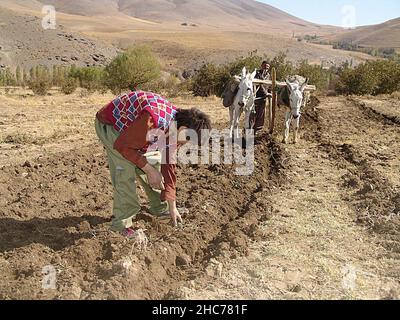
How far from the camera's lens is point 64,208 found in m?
5.65

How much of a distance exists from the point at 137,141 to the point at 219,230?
1.76 m

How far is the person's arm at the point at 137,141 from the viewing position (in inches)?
154

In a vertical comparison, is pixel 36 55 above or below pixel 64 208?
above

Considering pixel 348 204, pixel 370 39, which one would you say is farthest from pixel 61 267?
pixel 370 39

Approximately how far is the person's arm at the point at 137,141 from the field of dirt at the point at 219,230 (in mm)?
850

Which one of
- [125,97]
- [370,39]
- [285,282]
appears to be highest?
[370,39]

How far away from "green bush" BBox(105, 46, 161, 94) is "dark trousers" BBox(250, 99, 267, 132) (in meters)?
14.3

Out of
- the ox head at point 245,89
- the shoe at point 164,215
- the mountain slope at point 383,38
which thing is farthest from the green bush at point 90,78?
the mountain slope at point 383,38

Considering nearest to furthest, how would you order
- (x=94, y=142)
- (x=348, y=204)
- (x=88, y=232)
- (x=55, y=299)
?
(x=55, y=299) < (x=88, y=232) < (x=348, y=204) < (x=94, y=142)

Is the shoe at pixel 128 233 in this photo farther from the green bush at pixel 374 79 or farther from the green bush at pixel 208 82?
the green bush at pixel 374 79

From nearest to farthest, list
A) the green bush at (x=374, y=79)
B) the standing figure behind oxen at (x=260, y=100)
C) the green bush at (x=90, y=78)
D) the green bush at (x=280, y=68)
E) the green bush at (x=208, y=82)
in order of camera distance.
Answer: the standing figure behind oxen at (x=260, y=100), the green bush at (x=280, y=68), the green bush at (x=374, y=79), the green bush at (x=208, y=82), the green bush at (x=90, y=78)

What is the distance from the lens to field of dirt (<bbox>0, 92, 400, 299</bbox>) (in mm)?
3854

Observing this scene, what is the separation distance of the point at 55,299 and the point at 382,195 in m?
4.64
